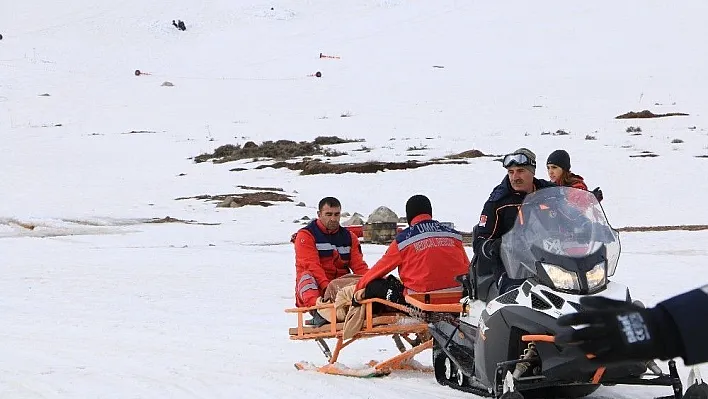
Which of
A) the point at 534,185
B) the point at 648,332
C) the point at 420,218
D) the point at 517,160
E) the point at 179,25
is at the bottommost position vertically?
the point at 420,218

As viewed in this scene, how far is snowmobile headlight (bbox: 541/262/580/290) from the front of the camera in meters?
5.40

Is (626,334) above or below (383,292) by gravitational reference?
above

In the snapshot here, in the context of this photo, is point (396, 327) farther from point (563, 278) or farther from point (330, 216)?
point (563, 278)

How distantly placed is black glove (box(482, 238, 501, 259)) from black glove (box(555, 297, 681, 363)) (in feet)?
12.4

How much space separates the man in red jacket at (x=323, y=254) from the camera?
8383mm

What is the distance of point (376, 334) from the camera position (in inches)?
299

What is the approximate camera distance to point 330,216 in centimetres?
848

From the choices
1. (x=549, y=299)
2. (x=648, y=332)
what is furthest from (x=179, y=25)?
(x=648, y=332)

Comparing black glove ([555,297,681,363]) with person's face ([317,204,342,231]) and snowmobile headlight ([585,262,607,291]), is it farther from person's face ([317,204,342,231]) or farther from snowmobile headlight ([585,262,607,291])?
person's face ([317,204,342,231])

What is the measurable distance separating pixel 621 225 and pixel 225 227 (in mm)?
7821

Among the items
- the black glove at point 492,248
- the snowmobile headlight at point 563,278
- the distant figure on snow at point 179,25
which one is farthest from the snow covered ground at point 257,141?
the snowmobile headlight at point 563,278

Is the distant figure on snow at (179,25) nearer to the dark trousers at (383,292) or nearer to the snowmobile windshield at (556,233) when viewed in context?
the dark trousers at (383,292)

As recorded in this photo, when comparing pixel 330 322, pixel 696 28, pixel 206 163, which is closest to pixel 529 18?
pixel 696 28

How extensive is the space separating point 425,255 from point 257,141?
1089 inches
